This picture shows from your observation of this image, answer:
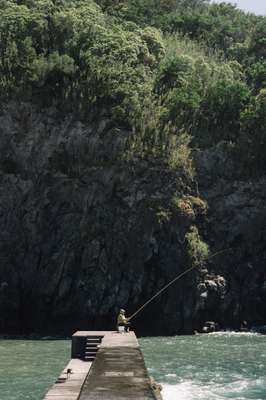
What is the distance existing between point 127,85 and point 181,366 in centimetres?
2556

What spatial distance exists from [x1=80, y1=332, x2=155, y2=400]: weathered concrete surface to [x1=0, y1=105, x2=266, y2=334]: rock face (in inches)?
795

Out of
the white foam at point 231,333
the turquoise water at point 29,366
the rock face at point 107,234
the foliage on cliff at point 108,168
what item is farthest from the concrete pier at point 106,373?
the foliage on cliff at point 108,168

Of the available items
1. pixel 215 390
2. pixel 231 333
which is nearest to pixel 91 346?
pixel 215 390

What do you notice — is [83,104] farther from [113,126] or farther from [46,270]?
[46,270]

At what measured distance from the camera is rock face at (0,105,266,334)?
41375mm

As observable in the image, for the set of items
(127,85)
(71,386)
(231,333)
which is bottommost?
(231,333)

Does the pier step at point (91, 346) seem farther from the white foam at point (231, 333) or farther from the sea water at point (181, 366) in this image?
the white foam at point (231, 333)

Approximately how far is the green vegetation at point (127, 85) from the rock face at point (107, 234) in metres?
1.38

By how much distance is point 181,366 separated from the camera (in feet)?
87.8

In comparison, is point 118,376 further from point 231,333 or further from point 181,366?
point 231,333

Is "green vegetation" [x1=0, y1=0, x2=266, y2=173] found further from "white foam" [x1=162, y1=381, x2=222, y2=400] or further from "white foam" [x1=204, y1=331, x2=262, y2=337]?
"white foam" [x1=162, y1=381, x2=222, y2=400]

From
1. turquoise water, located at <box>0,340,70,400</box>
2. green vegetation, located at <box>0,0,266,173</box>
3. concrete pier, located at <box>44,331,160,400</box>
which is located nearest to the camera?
concrete pier, located at <box>44,331,160,400</box>

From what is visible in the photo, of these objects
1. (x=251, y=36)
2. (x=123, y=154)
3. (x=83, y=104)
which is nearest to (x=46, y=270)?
(x=123, y=154)

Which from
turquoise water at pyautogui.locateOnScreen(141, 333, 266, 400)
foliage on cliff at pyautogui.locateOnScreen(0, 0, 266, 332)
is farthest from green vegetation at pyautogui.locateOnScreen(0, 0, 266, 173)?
turquoise water at pyautogui.locateOnScreen(141, 333, 266, 400)
